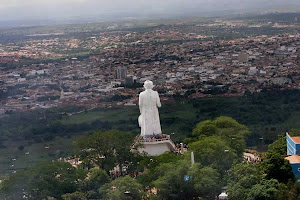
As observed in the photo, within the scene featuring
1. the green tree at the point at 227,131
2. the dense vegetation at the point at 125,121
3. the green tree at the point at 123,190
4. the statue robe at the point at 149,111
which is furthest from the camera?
the dense vegetation at the point at 125,121

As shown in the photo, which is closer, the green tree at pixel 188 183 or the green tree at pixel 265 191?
the green tree at pixel 265 191

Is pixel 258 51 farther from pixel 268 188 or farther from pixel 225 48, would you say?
pixel 268 188

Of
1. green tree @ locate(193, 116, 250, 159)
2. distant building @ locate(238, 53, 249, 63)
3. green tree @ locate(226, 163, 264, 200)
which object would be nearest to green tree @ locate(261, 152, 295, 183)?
green tree @ locate(226, 163, 264, 200)

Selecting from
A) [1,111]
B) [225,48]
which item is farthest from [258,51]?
[1,111]

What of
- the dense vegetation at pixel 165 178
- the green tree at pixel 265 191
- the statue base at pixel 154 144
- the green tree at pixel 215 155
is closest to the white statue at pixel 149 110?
the statue base at pixel 154 144

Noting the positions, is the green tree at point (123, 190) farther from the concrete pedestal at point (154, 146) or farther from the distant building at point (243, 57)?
the distant building at point (243, 57)

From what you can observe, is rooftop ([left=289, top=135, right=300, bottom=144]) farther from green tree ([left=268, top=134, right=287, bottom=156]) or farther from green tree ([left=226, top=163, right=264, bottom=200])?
green tree ([left=226, top=163, right=264, bottom=200])

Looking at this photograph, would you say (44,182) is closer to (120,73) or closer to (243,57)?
(120,73)
